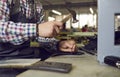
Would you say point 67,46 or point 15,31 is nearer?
point 15,31

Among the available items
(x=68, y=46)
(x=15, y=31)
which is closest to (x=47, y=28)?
(x=15, y=31)

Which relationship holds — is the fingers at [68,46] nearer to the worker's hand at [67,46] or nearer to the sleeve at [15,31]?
the worker's hand at [67,46]

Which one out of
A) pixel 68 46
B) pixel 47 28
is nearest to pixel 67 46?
pixel 68 46

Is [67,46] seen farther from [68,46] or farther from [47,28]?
[47,28]

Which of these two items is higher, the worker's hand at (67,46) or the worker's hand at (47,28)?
the worker's hand at (47,28)

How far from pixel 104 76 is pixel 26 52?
44 centimetres

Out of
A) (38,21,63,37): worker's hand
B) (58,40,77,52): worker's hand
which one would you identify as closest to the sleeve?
(38,21,63,37): worker's hand

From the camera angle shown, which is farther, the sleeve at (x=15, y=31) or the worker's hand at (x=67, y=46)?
the worker's hand at (x=67, y=46)

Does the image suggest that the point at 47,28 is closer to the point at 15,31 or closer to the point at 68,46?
the point at 15,31

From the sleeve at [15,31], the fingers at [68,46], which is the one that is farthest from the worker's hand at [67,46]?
the sleeve at [15,31]

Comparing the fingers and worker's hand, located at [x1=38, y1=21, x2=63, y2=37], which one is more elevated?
worker's hand, located at [x1=38, y1=21, x2=63, y2=37]

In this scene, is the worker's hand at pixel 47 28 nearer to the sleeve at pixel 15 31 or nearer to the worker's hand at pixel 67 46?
the sleeve at pixel 15 31

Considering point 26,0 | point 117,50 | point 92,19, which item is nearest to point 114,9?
point 117,50

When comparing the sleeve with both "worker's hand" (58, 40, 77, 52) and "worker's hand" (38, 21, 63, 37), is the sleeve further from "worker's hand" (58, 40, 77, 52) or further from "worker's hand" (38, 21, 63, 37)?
"worker's hand" (58, 40, 77, 52)
